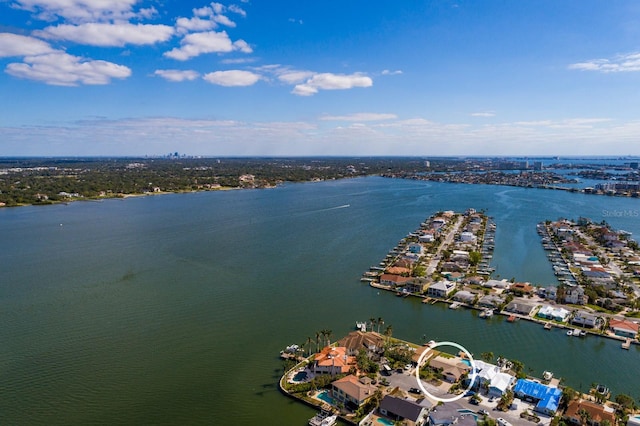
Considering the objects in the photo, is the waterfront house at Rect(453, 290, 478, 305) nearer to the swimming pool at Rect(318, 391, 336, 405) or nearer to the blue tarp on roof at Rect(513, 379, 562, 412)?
the blue tarp on roof at Rect(513, 379, 562, 412)

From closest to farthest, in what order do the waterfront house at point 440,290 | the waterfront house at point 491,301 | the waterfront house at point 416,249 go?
the waterfront house at point 491,301, the waterfront house at point 440,290, the waterfront house at point 416,249

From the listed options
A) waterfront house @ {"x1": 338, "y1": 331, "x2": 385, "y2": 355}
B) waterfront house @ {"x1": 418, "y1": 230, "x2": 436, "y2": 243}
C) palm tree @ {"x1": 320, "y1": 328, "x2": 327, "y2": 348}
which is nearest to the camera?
waterfront house @ {"x1": 338, "y1": 331, "x2": 385, "y2": 355}

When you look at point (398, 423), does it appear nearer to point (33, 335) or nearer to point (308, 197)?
point (33, 335)

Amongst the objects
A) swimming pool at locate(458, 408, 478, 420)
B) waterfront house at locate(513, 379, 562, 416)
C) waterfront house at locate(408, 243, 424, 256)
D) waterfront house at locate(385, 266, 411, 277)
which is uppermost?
waterfront house at locate(408, 243, 424, 256)

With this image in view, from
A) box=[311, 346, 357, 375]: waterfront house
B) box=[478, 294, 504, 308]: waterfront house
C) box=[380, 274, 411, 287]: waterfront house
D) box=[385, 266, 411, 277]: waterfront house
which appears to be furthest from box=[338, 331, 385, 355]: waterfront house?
box=[385, 266, 411, 277]: waterfront house

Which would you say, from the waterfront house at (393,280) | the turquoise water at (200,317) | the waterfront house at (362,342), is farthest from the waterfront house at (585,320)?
the waterfront house at (362,342)

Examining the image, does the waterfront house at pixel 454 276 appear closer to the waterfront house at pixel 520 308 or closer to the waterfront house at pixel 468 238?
the waterfront house at pixel 520 308
